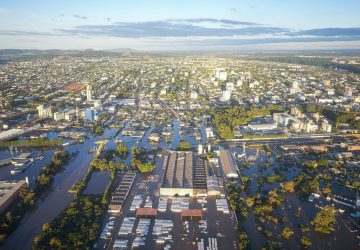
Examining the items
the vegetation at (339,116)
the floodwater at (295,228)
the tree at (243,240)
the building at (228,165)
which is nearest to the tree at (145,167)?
the building at (228,165)

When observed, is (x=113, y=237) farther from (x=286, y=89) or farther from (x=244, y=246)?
(x=286, y=89)

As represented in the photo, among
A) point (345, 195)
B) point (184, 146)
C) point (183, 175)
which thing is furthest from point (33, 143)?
point (345, 195)

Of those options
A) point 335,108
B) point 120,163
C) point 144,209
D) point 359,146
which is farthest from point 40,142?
point 335,108

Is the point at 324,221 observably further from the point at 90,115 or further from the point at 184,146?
the point at 90,115

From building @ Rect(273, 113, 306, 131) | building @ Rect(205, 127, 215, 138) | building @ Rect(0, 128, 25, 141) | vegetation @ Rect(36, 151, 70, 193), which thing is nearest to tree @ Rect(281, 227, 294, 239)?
vegetation @ Rect(36, 151, 70, 193)

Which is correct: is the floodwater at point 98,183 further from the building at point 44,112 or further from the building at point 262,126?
the building at point 44,112
